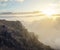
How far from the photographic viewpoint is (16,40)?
97cm

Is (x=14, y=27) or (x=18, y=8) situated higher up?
(x=18, y=8)

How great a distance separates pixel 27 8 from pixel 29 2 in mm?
49

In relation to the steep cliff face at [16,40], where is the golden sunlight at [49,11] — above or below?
above

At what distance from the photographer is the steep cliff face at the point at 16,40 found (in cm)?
97

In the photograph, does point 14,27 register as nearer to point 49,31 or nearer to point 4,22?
point 4,22

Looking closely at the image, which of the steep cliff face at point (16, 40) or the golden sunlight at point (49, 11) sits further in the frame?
the golden sunlight at point (49, 11)

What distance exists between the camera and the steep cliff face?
3.17 feet

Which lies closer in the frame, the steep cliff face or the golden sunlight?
the steep cliff face

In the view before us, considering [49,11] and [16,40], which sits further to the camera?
[49,11]

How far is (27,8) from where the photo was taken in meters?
1.14

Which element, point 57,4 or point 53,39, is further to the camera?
point 57,4

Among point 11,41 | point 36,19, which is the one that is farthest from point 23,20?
point 11,41

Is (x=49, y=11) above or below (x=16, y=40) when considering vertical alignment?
above

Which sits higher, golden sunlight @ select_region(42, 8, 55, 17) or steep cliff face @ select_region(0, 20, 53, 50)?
golden sunlight @ select_region(42, 8, 55, 17)
